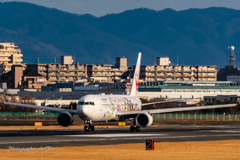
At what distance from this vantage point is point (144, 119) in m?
63.2

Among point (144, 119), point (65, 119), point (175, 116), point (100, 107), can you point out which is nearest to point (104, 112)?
point (100, 107)

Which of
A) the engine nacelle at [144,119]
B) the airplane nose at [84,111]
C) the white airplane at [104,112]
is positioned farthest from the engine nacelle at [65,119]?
the engine nacelle at [144,119]

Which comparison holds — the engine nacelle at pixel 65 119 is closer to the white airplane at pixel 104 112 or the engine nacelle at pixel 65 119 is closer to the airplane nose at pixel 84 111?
the white airplane at pixel 104 112

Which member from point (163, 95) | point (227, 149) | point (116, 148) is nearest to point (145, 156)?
point (116, 148)

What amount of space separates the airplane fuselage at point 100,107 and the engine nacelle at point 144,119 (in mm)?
3105

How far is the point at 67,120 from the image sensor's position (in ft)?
206

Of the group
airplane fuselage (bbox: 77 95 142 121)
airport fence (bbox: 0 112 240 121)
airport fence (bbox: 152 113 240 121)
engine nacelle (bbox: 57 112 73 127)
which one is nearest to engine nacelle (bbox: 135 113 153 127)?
airplane fuselage (bbox: 77 95 142 121)

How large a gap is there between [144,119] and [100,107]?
5.51 meters

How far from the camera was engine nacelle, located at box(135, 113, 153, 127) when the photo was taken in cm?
6284

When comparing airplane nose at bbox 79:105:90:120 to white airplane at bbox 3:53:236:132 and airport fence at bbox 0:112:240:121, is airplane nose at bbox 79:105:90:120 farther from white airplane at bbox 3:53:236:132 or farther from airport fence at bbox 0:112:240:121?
airport fence at bbox 0:112:240:121

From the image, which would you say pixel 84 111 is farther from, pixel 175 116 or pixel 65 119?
pixel 175 116

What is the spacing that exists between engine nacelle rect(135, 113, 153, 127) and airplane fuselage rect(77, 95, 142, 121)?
3.10 metres

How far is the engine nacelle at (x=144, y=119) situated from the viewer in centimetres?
6284

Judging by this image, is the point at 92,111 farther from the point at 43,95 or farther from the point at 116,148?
the point at 43,95
